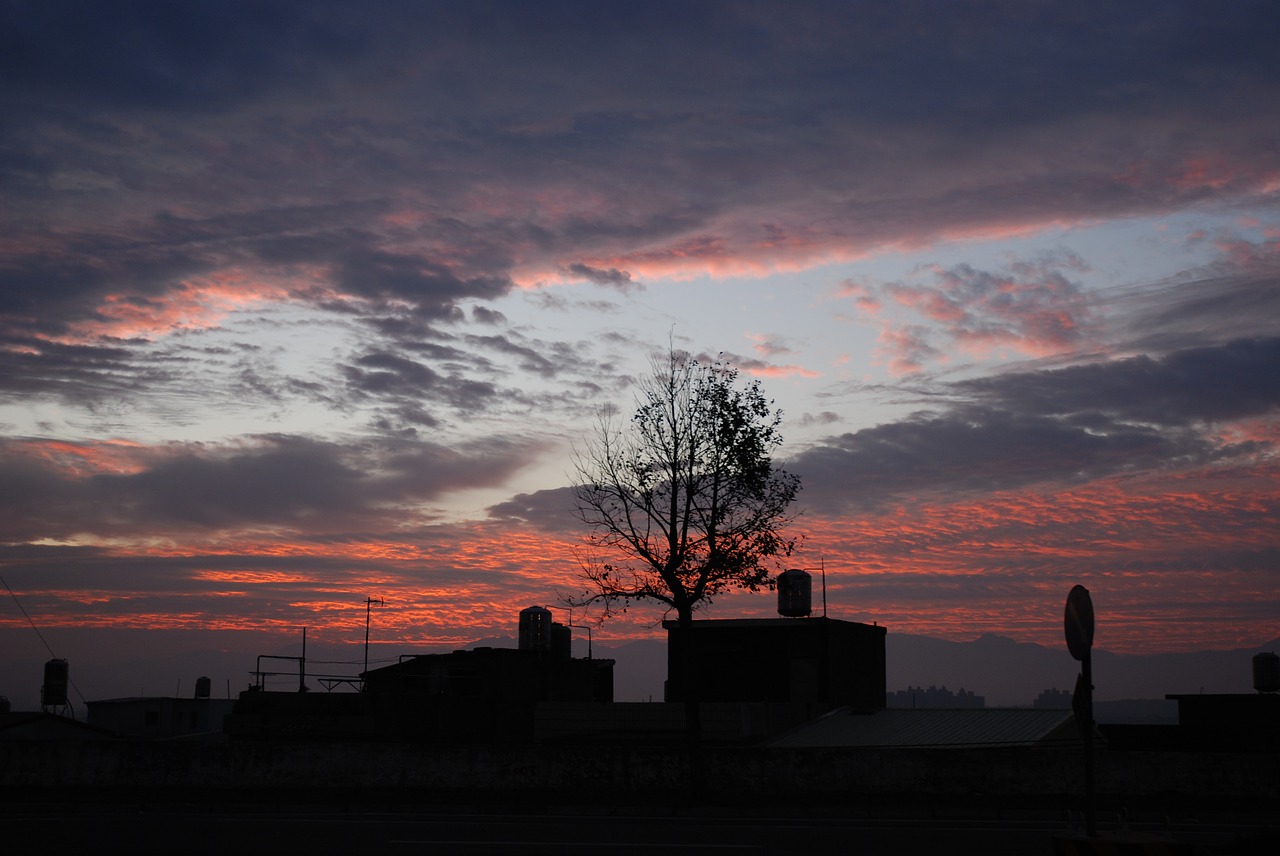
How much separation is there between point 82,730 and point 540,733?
23.9 metres

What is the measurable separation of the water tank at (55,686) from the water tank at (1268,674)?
185ft

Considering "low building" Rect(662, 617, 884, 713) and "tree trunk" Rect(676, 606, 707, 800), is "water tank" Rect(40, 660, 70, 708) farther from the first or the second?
"tree trunk" Rect(676, 606, 707, 800)

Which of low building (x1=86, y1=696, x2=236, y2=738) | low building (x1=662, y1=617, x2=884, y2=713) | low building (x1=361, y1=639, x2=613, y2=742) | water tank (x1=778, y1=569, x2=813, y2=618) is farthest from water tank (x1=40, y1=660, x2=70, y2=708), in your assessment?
water tank (x1=778, y1=569, x2=813, y2=618)

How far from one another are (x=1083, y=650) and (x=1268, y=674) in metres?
40.2

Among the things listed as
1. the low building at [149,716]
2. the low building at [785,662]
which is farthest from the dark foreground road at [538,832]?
the low building at [149,716]

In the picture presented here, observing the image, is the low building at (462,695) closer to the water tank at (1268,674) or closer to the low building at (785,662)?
the low building at (785,662)

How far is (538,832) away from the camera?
19.7m

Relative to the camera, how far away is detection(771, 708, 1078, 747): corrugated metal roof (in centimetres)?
3472

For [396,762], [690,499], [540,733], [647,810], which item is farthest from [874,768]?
[540,733]

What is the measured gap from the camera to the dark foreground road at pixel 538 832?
16.9 m

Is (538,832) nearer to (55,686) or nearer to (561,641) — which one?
(561,641)

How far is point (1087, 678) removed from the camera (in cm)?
1209

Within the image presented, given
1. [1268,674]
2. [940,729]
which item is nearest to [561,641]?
[940,729]

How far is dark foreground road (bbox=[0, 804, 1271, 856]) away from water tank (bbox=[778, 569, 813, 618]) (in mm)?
26143
